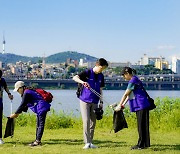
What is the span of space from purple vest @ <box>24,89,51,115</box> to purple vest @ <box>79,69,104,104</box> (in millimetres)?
727

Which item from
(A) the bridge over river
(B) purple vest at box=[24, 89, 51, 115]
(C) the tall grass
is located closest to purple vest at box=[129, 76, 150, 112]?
(B) purple vest at box=[24, 89, 51, 115]

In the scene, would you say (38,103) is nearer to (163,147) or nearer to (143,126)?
(143,126)

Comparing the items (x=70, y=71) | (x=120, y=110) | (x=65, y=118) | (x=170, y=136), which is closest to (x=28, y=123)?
(x=65, y=118)

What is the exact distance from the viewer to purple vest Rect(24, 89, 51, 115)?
8195 millimetres

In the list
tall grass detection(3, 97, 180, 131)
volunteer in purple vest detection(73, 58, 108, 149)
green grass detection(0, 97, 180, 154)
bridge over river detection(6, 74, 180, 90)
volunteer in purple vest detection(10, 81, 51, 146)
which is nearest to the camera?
Result: volunteer in purple vest detection(73, 58, 108, 149)

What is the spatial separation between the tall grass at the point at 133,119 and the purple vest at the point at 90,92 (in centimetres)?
417

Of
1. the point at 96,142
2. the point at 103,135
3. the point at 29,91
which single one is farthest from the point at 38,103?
the point at 103,135

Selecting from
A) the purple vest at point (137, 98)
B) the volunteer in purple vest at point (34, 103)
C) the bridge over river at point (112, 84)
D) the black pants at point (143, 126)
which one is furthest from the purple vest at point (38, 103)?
the bridge over river at point (112, 84)

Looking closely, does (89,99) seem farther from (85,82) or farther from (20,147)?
(20,147)

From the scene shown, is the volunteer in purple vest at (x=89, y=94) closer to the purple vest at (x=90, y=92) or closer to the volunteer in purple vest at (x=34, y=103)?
the purple vest at (x=90, y=92)

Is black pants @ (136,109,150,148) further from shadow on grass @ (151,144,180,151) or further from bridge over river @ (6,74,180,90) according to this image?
bridge over river @ (6,74,180,90)

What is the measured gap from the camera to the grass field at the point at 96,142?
780 centimetres

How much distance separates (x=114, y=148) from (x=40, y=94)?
1.63 metres

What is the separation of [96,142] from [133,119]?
3982 mm
